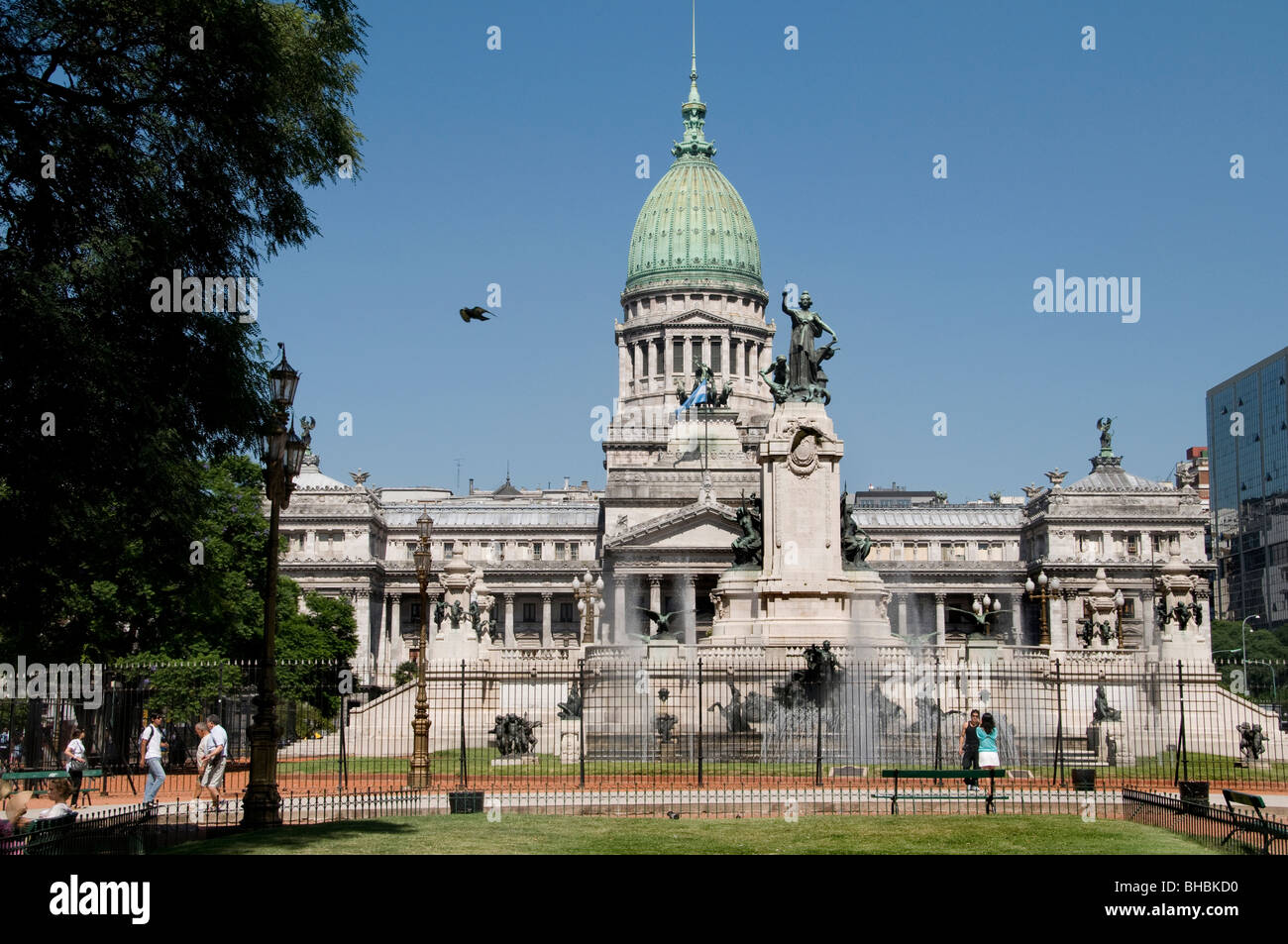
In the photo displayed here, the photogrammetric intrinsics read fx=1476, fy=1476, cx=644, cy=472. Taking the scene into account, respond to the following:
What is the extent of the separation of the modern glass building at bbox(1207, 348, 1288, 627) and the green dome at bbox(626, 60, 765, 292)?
4850cm

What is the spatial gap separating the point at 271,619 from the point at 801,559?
23.3 metres

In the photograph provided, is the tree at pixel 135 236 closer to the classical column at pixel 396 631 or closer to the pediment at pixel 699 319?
the classical column at pixel 396 631

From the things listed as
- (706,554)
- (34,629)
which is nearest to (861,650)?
(34,629)

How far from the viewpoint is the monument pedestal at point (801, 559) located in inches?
1689

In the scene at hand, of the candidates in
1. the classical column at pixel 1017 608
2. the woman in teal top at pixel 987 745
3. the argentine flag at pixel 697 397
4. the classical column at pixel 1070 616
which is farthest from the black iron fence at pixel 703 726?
the argentine flag at pixel 697 397

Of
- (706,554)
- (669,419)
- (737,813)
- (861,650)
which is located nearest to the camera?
(737,813)

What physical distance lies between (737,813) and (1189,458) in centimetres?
18210

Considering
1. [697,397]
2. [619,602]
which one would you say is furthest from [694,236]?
[619,602]

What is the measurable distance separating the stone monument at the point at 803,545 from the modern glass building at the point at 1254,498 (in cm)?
9755

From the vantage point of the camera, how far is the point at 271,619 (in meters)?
22.5

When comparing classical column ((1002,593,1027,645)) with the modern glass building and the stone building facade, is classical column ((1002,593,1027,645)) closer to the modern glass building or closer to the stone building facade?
the stone building facade

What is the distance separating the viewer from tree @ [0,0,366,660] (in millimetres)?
19125

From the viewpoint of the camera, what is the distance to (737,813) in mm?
24859
